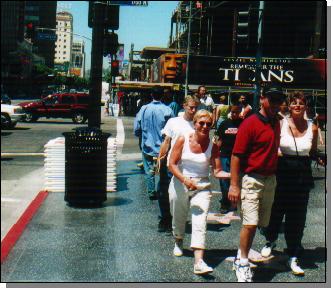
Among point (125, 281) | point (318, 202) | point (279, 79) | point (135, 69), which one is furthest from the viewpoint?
point (135, 69)

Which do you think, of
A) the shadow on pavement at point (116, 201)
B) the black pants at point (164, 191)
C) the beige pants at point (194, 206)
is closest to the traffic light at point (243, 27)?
the shadow on pavement at point (116, 201)

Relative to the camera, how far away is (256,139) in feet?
15.7

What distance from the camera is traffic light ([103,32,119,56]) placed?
9148mm

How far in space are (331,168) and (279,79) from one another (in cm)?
2825

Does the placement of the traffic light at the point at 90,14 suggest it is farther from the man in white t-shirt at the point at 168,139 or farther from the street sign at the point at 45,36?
the man in white t-shirt at the point at 168,139

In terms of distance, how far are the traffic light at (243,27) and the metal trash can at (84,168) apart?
4.37m

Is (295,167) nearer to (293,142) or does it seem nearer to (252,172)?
(293,142)

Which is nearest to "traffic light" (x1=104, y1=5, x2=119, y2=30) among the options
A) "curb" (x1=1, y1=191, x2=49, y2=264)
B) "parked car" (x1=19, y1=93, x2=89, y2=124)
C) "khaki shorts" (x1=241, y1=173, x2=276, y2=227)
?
"curb" (x1=1, y1=191, x2=49, y2=264)

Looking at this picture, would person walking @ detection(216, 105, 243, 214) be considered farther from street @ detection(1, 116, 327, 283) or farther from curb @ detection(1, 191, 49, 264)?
curb @ detection(1, 191, 49, 264)

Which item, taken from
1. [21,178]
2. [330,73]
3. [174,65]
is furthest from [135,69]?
[330,73]

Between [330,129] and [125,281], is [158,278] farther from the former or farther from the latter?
[330,129]

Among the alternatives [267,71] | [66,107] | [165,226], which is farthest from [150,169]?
[267,71]

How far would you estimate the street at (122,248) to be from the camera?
488 centimetres

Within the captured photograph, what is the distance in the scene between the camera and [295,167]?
5.26 metres
